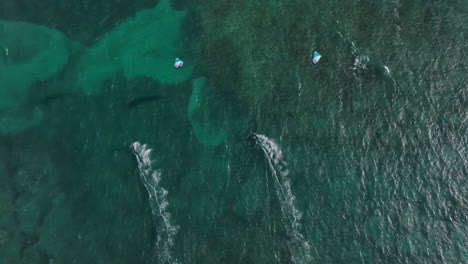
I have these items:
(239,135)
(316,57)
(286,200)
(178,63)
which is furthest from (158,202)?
(316,57)

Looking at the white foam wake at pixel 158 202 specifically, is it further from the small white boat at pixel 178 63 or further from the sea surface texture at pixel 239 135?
the small white boat at pixel 178 63

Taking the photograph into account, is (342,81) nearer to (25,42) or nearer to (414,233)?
(414,233)

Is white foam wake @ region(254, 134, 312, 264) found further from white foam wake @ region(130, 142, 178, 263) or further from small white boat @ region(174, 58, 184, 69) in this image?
small white boat @ region(174, 58, 184, 69)

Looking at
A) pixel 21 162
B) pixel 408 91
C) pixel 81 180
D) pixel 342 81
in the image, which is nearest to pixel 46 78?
pixel 21 162

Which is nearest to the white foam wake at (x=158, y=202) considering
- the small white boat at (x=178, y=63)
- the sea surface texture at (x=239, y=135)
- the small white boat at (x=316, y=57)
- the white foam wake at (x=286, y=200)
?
the sea surface texture at (x=239, y=135)

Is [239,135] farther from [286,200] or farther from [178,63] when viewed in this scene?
[178,63]

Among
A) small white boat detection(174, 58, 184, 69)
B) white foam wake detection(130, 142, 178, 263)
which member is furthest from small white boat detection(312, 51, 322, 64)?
white foam wake detection(130, 142, 178, 263)
